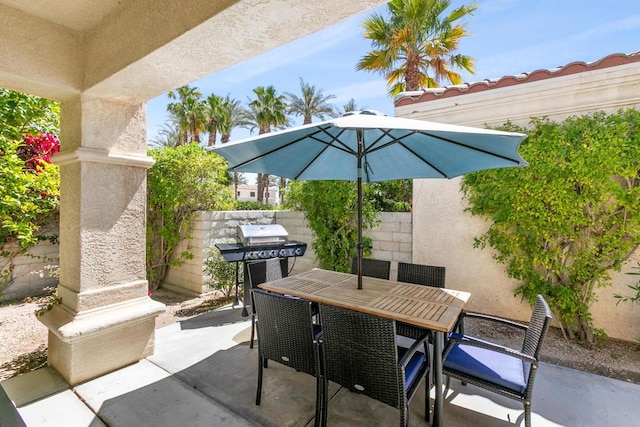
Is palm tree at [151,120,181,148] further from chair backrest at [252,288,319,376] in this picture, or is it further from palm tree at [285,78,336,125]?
chair backrest at [252,288,319,376]

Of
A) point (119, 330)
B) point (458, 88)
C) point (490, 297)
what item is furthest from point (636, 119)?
point (119, 330)

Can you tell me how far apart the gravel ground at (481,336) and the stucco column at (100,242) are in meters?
0.78

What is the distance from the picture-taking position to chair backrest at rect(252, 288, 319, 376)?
7.92 feet

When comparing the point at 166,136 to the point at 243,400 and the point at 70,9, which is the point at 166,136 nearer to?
the point at 70,9

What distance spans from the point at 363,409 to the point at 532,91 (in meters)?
5.01

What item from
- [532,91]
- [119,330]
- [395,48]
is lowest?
[119,330]

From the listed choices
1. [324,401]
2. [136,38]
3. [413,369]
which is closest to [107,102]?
[136,38]

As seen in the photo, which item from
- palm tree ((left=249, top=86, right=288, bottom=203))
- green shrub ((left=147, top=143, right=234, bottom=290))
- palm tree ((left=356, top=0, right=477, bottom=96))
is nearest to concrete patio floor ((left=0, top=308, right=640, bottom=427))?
green shrub ((left=147, top=143, right=234, bottom=290))

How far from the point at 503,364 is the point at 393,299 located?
1.00m

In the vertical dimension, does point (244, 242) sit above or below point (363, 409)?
above

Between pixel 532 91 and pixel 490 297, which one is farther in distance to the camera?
pixel 490 297

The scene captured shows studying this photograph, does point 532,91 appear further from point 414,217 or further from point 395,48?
point 395,48

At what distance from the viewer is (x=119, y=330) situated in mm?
3148

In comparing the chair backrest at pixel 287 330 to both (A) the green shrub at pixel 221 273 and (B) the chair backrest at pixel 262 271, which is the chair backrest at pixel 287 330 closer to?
(B) the chair backrest at pixel 262 271
